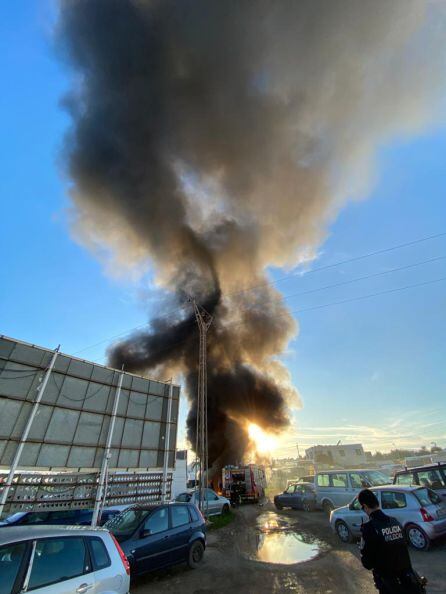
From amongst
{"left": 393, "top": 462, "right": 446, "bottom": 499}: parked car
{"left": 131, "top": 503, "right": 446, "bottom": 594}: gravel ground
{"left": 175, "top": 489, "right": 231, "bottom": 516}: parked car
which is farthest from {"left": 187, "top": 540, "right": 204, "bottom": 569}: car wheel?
{"left": 175, "top": 489, "right": 231, "bottom": 516}: parked car

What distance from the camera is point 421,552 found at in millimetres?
6105

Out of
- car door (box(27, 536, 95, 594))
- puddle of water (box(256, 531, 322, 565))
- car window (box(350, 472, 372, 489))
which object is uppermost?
car window (box(350, 472, 372, 489))

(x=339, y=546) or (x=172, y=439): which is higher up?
(x=172, y=439)

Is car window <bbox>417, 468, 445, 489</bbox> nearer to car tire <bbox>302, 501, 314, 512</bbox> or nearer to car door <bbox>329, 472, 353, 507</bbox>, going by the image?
car door <bbox>329, 472, 353, 507</bbox>

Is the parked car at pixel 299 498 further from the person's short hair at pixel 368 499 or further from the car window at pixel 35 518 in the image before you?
the person's short hair at pixel 368 499

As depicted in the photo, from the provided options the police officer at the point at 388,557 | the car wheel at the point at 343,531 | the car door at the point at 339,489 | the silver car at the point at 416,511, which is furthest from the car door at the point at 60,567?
the car door at the point at 339,489

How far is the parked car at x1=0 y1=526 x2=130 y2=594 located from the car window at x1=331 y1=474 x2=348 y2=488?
10550 mm

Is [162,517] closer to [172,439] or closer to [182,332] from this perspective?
[172,439]

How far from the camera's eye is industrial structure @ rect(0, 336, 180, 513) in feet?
23.3

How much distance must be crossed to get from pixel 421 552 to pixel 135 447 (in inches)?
299

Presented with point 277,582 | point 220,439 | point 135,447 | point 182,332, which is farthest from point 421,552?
point 220,439

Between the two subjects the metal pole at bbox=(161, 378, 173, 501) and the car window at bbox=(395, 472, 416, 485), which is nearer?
the car window at bbox=(395, 472, 416, 485)

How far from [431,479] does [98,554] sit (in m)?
8.80

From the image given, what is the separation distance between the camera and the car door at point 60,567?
2.92m
